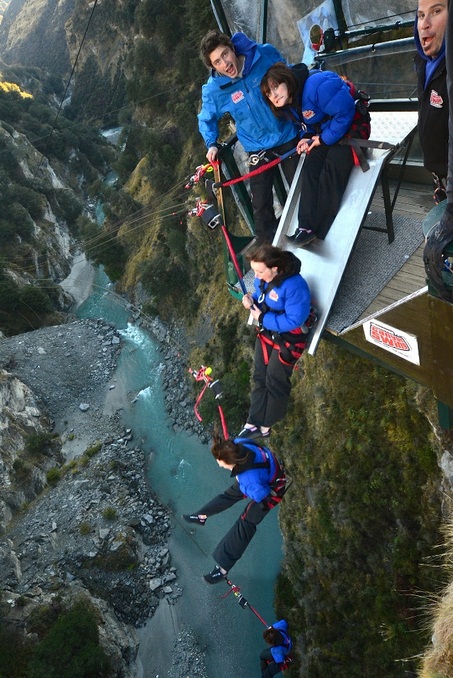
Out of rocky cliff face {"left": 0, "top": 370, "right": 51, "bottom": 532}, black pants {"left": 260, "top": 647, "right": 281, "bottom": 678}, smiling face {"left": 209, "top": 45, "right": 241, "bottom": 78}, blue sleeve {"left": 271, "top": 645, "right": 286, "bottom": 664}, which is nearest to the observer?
smiling face {"left": 209, "top": 45, "right": 241, "bottom": 78}

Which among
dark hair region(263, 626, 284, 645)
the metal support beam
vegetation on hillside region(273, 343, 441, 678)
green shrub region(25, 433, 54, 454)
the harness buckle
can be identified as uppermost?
the metal support beam

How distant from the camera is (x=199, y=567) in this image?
15.6 m

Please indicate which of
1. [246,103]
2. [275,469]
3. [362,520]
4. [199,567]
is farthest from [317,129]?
[199,567]

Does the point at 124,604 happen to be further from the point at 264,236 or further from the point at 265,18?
the point at 265,18

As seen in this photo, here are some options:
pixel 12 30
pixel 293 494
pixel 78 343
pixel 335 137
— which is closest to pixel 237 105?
pixel 335 137

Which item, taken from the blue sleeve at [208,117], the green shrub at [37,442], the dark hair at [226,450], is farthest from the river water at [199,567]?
the blue sleeve at [208,117]

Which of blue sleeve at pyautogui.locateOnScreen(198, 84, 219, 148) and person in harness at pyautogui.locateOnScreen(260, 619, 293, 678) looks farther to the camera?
person in harness at pyautogui.locateOnScreen(260, 619, 293, 678)

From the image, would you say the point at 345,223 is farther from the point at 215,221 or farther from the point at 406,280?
the point at 215,221

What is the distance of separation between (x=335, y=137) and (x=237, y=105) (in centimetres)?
118

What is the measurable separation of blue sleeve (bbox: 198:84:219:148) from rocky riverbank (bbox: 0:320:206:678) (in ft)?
47.6

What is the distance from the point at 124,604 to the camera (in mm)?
15484

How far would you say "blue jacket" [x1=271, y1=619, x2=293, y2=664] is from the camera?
11062 millimetres

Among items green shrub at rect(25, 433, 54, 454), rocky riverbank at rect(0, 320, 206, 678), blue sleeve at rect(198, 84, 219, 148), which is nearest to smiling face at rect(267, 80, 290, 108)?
blue sleeve at rect(198, 84, 219, 148)

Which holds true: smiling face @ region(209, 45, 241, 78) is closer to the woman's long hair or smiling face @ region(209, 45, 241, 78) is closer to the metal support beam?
the woman's long hair
